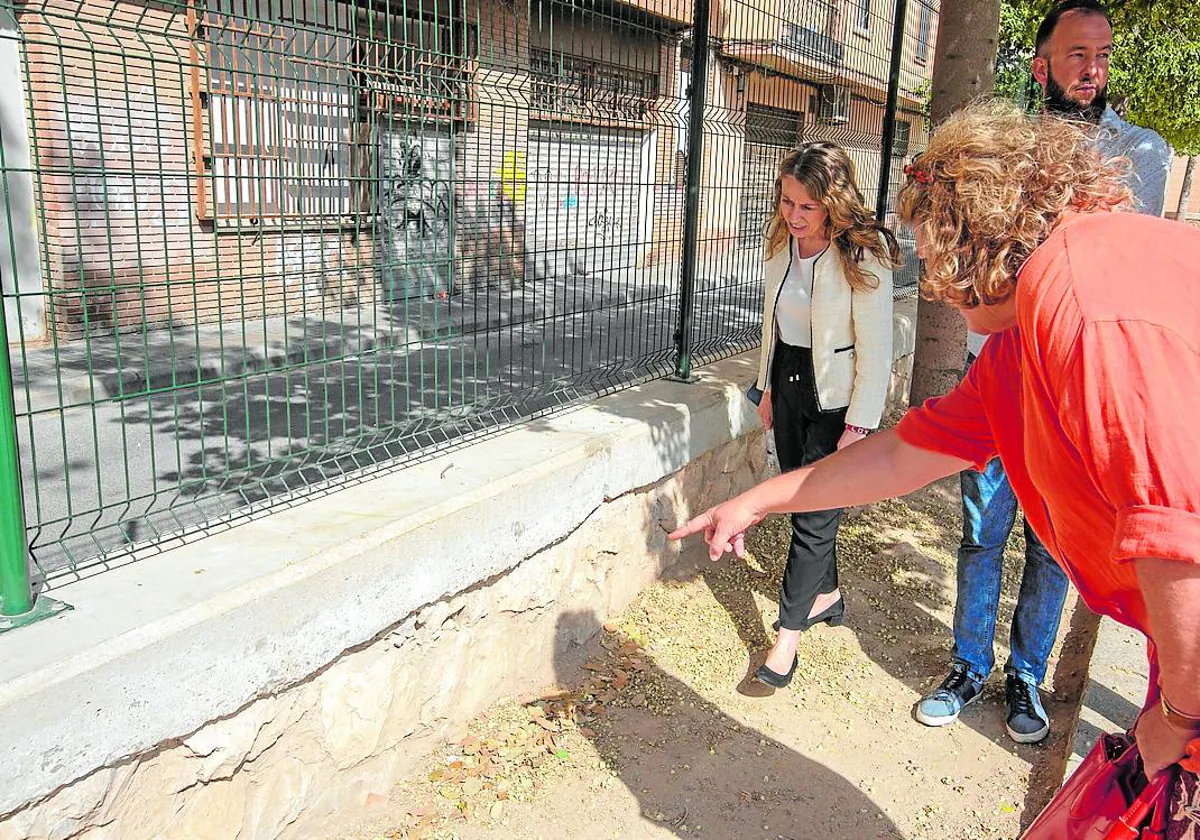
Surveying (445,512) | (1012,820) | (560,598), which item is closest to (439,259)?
(445,512)

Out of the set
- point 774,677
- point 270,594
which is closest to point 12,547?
point 270,594

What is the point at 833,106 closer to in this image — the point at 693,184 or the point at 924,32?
the point at 924,32

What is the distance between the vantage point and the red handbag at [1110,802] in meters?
1.55

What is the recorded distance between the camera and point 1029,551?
3.72m

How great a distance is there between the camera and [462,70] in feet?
11.9

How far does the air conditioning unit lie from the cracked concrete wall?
390 cm

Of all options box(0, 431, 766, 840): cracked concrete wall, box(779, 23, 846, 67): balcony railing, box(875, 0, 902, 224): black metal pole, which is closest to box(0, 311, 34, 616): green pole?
box(0, 431, 766, 840): cracked concrete wall

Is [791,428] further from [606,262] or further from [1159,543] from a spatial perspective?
[1159,543]

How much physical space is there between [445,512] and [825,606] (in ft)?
5.84

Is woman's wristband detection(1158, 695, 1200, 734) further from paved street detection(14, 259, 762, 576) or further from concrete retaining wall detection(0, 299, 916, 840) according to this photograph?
paved street detection(14, 259, 762, 576)

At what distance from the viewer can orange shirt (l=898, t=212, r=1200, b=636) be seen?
1.30 m

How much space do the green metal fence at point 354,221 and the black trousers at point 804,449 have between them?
1.11 meters

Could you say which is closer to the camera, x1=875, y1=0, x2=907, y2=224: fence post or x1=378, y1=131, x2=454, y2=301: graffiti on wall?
x1=378, y1=131, x2=454, y2=301: graffiti on wall

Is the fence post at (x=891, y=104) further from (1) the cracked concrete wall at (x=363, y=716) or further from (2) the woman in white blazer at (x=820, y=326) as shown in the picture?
(1) the cracked concrete wall at (x=363, y=716)
